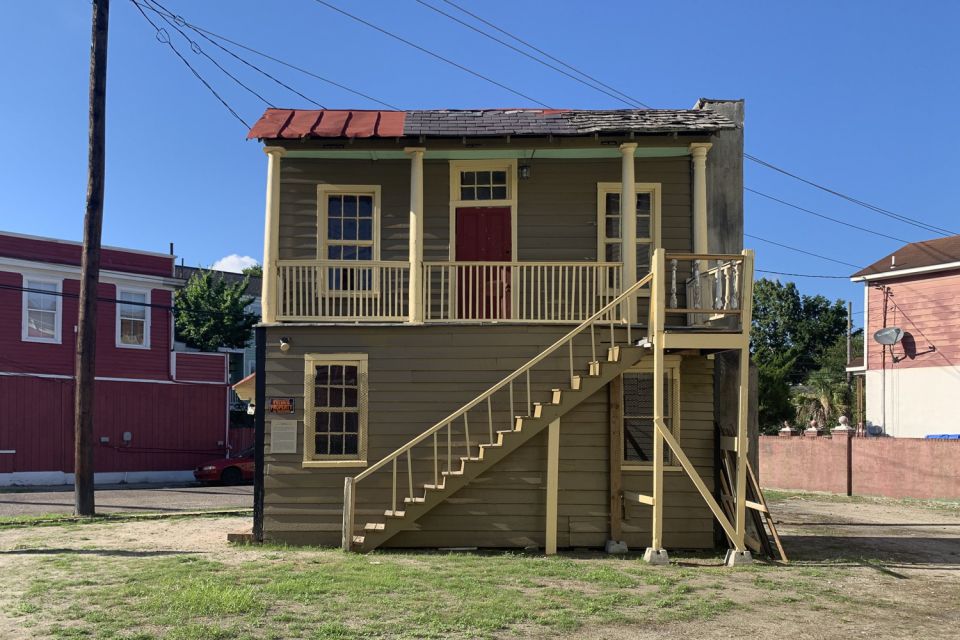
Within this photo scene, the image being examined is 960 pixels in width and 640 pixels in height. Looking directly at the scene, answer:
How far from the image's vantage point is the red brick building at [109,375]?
82.9 feet

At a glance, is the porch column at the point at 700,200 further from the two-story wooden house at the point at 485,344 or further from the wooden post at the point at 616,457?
the wooden post at the point at 616,457

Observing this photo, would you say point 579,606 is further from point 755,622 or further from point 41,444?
point 41,444

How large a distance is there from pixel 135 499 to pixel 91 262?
269 inches

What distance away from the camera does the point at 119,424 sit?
2705 cm

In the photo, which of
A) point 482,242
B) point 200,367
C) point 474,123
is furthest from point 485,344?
point 200,367

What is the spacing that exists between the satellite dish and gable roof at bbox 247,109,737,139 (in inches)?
618

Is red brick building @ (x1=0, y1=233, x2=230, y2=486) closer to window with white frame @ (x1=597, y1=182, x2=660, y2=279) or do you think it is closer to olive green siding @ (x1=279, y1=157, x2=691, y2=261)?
olive green siding @ (x1=279, y1=157, x2=691, y2=261)

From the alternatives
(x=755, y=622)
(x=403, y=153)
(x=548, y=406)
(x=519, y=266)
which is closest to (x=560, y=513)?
(x=548, y=406)

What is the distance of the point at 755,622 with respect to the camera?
26.8 ft

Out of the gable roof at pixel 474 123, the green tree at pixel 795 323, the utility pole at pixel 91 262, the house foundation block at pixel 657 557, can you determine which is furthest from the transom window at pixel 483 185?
the green tree at pixel 795 323

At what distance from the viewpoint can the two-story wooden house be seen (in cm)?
1237

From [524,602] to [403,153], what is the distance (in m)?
7.02

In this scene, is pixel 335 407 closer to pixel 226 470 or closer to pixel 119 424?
pixel 226 470

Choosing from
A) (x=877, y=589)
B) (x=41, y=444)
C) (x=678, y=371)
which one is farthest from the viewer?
(x=41, y=444)
